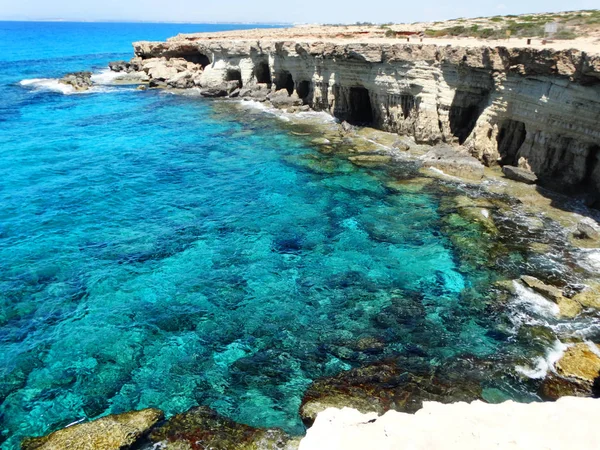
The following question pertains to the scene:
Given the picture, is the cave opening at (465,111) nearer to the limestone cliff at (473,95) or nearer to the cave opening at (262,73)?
the limestone cliff at (473,95)

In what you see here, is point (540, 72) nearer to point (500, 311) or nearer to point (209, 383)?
point (500, 311)

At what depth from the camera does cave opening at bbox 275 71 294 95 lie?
2066 inches

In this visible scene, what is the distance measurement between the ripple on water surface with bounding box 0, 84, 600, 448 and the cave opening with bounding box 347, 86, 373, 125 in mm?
10061

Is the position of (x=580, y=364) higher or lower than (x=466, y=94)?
lower

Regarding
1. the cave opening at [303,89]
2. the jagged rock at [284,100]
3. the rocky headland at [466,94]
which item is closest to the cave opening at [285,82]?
the rocky headland at [466,94]

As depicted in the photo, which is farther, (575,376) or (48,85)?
(48,85)

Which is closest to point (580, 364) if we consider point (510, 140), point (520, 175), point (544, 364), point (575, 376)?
point (575, 376)

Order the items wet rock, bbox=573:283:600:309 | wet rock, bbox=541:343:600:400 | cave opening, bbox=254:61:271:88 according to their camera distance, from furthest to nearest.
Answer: cave opening, bbox=254:61:271:88, wet rock, bbox=573:283:600:309, wet rock, bbox=541:343:600:400

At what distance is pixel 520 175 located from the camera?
27703 mm

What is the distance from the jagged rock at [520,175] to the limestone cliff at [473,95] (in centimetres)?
57

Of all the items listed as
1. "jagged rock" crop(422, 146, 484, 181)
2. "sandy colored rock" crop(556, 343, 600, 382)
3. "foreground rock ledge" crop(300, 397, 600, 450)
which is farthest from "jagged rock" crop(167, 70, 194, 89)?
"foreground rock ledge" crop(300, 397, 600, 450)

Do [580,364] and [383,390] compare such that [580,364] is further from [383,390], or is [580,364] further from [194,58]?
[194,58]

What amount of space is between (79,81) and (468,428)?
7310cm

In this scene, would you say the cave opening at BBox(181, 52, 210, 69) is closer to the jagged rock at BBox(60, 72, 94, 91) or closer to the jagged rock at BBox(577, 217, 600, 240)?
the jagged rock at BBox(60, 72, 94, 91)
